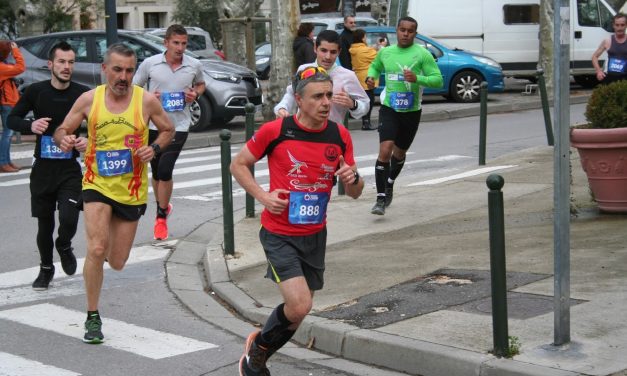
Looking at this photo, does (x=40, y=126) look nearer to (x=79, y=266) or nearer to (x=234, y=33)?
(x=79, y=266)

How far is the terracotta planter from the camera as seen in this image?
10.3 metres

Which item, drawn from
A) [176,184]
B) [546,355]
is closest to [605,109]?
[546,355]

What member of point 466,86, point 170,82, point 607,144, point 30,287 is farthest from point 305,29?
point 30,287

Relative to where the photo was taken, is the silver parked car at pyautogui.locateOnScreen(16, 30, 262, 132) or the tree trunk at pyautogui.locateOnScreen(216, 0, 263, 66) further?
the tree trunk at pyautogui.locateOnScreen(216, 0, 263, 66)

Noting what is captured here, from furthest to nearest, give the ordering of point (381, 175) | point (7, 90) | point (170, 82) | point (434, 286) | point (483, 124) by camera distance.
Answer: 1. point (7, 90)
2. point (483, 124)
3. point (381, 175)
4. point (170, 82)
5. point (434, 286)

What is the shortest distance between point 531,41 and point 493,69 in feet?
11.2

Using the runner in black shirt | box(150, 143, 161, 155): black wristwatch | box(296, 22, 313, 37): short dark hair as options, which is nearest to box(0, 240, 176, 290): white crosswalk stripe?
the runner in black shirt

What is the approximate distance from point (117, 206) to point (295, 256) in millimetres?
1779

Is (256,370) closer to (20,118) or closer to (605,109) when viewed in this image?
(20,118)

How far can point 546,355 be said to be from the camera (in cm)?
653

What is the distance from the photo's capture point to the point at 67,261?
30.6 ft

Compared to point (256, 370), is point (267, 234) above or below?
above

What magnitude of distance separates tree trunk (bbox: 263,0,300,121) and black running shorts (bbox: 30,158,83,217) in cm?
1370

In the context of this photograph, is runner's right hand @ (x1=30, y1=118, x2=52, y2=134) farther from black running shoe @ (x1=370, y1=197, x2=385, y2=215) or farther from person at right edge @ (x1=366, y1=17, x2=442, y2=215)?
black running shoe @ (x1=370, y1=197, x2=385, y2=215)
